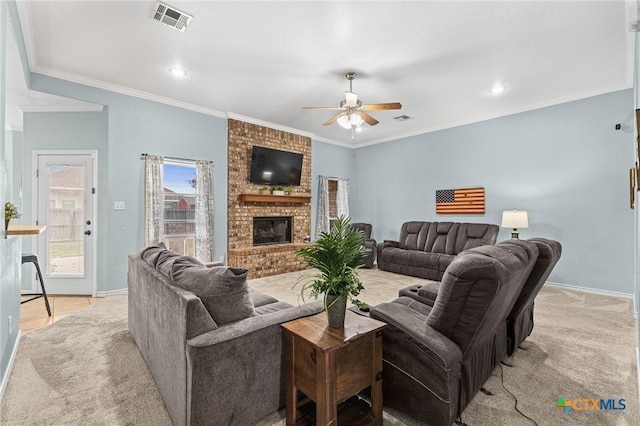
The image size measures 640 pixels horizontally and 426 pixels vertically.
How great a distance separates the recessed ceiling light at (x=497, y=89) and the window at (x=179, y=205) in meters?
Result: 4.79

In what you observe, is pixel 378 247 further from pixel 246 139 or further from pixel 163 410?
pixel 163 410

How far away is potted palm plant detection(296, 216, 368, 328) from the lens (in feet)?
5.28

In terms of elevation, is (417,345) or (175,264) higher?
(175,264)

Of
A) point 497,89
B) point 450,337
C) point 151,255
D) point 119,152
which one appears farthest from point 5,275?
point 497,89

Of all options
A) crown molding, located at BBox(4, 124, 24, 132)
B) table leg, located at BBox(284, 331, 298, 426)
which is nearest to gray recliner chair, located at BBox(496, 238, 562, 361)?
table leg, located at BBox(284, 331, 298, 426)

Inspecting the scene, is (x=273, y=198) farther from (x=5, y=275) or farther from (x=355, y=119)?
(x=5, y=275)

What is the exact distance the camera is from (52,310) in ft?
12.0

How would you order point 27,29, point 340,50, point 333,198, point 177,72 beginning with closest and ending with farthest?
1. point 27,29
2. point 340,50
3. point 177,72
4. point 333,198

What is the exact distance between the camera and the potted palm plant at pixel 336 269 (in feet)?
5.28

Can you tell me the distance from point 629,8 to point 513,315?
2758 mm

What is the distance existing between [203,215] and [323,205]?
2.83 m

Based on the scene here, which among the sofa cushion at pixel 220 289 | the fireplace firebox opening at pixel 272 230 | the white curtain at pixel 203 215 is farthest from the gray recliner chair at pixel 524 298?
the fireplace firebox opening at pixel 272 230

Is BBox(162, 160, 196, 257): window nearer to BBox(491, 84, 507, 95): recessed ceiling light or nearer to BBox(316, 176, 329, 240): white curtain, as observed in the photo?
BBox(316, 176, 329, 240): white curtain

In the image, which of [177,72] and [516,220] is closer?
[177,72]
